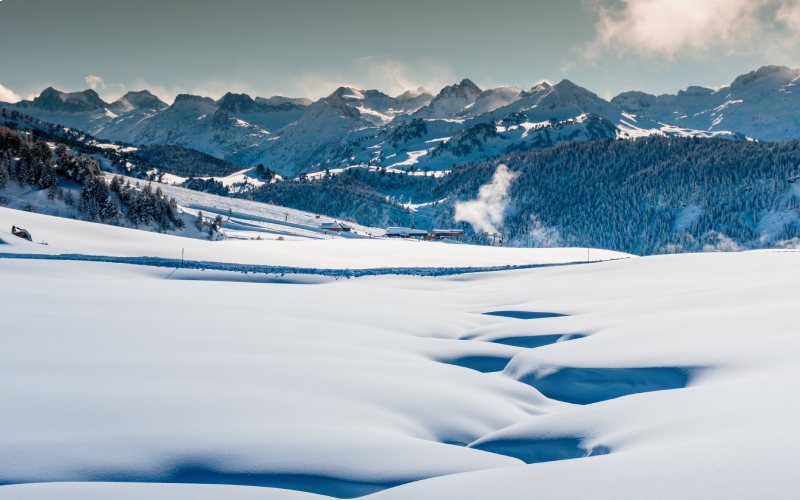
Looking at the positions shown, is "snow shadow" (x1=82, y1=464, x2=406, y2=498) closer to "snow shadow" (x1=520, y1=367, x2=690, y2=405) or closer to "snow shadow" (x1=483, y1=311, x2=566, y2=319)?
"snow shadow" (x1=520, y1=367, x2=690, y2=405)

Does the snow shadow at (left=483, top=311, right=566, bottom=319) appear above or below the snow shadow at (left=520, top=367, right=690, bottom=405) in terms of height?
above

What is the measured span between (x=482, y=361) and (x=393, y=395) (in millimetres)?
4611

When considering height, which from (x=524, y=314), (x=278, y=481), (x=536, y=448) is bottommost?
(x=278, y=481)

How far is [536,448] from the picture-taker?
9195 mm

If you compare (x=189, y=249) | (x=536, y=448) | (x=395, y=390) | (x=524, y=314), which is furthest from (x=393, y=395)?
(x=189, y=249)

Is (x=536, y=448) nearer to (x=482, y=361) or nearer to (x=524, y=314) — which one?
(x=482, y=361)

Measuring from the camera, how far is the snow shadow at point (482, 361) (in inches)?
567

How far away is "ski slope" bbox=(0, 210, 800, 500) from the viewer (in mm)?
6828

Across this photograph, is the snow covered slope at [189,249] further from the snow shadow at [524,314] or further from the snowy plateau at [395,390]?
the snow shadow at [524,314]

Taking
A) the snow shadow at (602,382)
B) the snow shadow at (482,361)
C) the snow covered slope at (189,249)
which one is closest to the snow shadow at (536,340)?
the snow shadow at (482,361)

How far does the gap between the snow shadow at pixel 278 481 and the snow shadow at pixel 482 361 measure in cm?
711

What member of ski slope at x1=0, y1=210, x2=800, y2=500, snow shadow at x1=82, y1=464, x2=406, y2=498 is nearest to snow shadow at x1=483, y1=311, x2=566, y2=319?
ski slope at x1=0, y1=210, x2=800, y2=500

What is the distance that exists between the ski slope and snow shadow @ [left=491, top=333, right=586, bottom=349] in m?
0.05

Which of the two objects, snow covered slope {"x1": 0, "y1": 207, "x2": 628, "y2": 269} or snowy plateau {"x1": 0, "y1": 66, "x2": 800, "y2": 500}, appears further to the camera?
snow covered slope {"x1": 0, "y1": 207, "x2": 628, "y2": 269}
